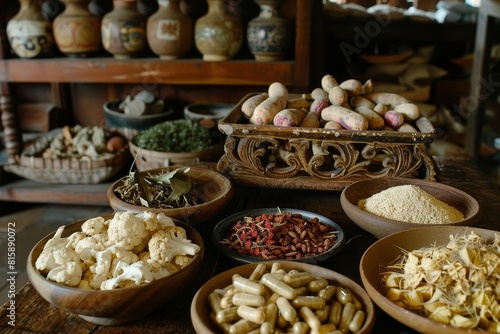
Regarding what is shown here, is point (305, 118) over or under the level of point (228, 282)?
over

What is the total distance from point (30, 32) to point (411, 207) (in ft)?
8.20

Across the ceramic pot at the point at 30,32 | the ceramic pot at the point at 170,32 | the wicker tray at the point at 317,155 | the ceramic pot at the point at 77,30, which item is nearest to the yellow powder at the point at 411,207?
the wicker tray at the point at 317,155

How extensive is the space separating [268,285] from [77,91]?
2.94 metres

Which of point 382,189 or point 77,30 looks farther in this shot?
point 77,30

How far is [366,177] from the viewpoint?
5.40 feet

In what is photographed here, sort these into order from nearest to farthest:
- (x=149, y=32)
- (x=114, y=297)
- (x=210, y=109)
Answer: (x=114, y=297), (x=149, y=32), (x=210, y=109)

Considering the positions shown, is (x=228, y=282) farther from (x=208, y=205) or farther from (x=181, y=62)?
(x=181, y=62)

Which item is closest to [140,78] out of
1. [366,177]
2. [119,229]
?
[366,177]

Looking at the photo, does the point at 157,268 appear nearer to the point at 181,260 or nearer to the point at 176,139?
the point at 181,260

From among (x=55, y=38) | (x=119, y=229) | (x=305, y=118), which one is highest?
(x=55, y=38)

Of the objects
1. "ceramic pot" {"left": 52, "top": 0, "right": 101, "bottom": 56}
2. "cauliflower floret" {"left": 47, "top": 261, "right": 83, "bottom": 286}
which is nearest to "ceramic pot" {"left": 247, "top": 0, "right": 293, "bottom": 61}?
"ceramic pot" {"left": 52, "top": 0, "right": 101, "bottom": 56}

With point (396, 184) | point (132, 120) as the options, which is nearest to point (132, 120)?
point (132, 120)

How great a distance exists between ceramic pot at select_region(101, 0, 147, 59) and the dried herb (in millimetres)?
521

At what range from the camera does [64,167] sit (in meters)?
2.94
